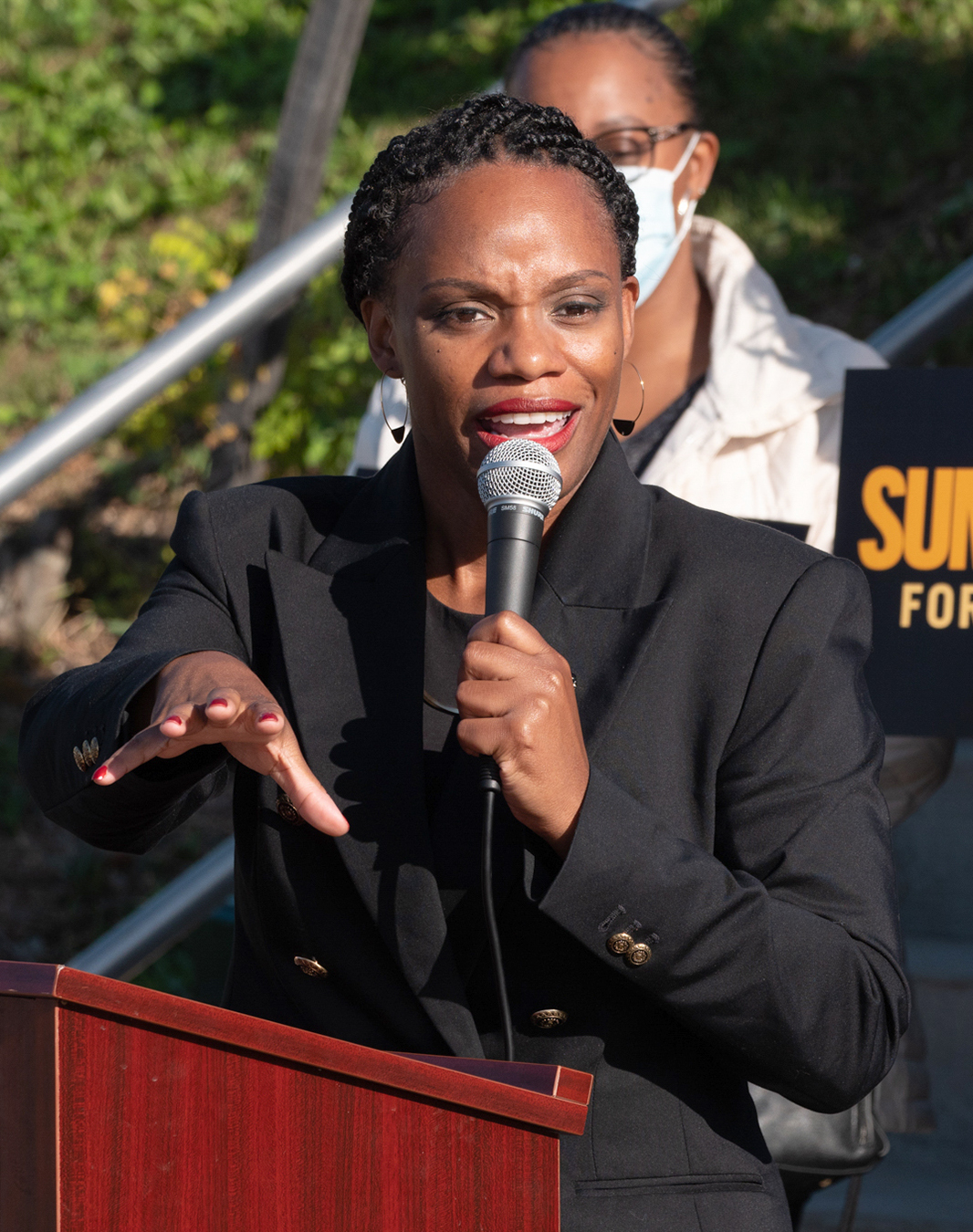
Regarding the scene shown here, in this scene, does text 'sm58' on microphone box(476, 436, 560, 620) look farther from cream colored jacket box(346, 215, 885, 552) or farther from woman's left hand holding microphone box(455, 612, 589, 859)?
cream colored jacket box(346, 215, 885, 552)

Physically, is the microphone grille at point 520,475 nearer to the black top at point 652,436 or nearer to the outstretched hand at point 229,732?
the outstretched hand at point 229,732

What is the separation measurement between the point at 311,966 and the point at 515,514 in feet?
1.87

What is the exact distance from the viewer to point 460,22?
769 cm

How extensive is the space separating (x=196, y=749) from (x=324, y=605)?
0.91 feet

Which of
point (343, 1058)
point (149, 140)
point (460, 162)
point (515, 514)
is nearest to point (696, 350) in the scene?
point (460, 162)

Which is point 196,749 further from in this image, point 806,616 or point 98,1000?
point 806,616

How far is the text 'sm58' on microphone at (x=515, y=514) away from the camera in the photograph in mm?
1463

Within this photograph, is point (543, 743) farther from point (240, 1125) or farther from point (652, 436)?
point (652, 436)

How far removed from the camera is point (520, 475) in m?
1.52

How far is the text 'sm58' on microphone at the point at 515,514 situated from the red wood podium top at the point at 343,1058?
46 centimetres

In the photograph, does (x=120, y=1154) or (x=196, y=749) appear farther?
(x=196, y=749)

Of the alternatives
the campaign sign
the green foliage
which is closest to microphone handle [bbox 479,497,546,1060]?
the campaign sign

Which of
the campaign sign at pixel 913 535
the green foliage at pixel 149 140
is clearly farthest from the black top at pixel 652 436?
the green foliage at pixel 149 140

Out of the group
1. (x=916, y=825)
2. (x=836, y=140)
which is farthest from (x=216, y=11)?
(x=916, y=825)
